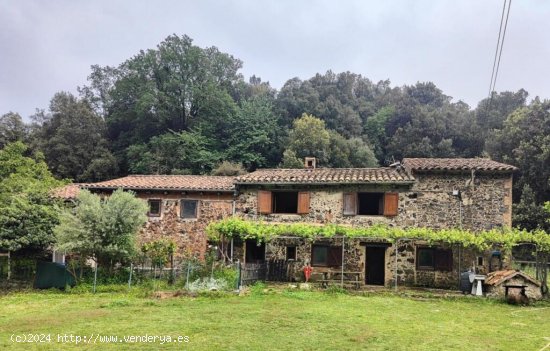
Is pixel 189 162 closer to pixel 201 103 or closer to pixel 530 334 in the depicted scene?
pixel 201 103

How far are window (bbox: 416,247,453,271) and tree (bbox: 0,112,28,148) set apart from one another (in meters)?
38.5

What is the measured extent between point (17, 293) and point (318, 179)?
12.2 metres

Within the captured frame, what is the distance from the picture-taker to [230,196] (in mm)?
20375

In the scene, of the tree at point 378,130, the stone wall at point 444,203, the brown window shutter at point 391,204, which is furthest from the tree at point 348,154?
the brown window shutter at point 391,204

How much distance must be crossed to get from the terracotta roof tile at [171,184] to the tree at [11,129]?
84.8ft

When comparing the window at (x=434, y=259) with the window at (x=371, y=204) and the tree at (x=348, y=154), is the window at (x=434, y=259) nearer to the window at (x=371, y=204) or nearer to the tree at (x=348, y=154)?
the window at (x=371, y=204)

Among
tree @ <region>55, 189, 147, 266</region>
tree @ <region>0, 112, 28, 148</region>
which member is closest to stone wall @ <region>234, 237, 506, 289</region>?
tree @ <region>55, 189, 147, 266</region>

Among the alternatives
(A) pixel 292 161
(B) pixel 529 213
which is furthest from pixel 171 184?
(B) pixel 529 213

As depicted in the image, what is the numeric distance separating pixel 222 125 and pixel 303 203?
2877 centimetres

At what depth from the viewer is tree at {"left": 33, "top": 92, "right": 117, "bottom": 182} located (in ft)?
137

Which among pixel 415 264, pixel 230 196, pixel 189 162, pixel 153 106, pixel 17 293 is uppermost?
pixel 153 106

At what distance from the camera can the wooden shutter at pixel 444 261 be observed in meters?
18.1

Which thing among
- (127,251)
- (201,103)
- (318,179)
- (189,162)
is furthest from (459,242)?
(201,103)

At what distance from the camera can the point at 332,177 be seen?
758 inches
